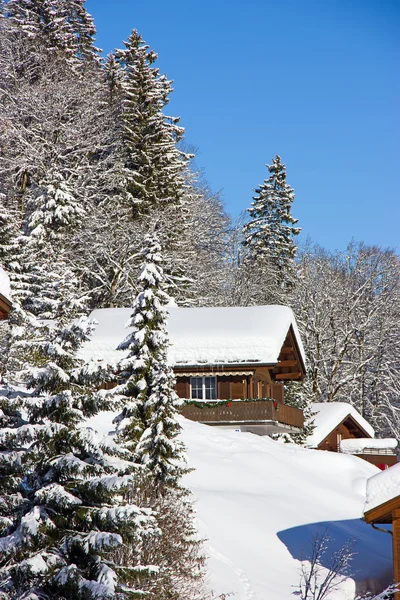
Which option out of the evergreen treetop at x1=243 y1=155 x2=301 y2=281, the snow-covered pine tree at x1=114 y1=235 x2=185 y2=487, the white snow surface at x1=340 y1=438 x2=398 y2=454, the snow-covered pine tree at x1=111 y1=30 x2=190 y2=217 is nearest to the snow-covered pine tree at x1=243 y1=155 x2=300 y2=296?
the evergreen treetop at x1=243 y1=155 x2=301 y2=281

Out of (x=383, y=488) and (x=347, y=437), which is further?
(x=347, y=437)

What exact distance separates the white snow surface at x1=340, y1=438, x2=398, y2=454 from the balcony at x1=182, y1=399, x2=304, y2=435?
1109 centimetres

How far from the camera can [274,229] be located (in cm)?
5869

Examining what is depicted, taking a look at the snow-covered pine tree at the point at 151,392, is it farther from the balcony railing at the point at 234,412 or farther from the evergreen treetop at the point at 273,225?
the evergreen treetop at the point at 273,225

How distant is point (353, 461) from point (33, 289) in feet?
53.7

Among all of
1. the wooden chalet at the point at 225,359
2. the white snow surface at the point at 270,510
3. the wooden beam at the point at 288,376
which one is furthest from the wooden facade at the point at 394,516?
the wooden beam at the point at 288,376

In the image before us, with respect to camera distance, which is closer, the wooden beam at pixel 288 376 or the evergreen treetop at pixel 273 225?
the wooden beam at pixel 288 376

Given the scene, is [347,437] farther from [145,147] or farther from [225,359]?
[145,147]

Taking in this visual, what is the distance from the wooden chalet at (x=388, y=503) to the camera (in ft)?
45.6

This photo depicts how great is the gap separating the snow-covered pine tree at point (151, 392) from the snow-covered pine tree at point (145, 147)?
30.0m

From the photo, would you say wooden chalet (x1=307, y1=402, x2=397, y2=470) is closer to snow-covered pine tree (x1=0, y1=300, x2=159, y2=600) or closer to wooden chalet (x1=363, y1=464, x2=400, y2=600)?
wooden chalet (x1=363, y1=464, x2=400, y2=600)

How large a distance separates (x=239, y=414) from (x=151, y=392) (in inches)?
603

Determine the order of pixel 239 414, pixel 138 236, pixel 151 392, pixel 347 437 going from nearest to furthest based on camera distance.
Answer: pixel 151 392 < pixel 239 414 < pixel 138 236 < pixel 347 437

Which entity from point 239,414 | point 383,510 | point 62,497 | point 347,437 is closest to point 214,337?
point 239,414
